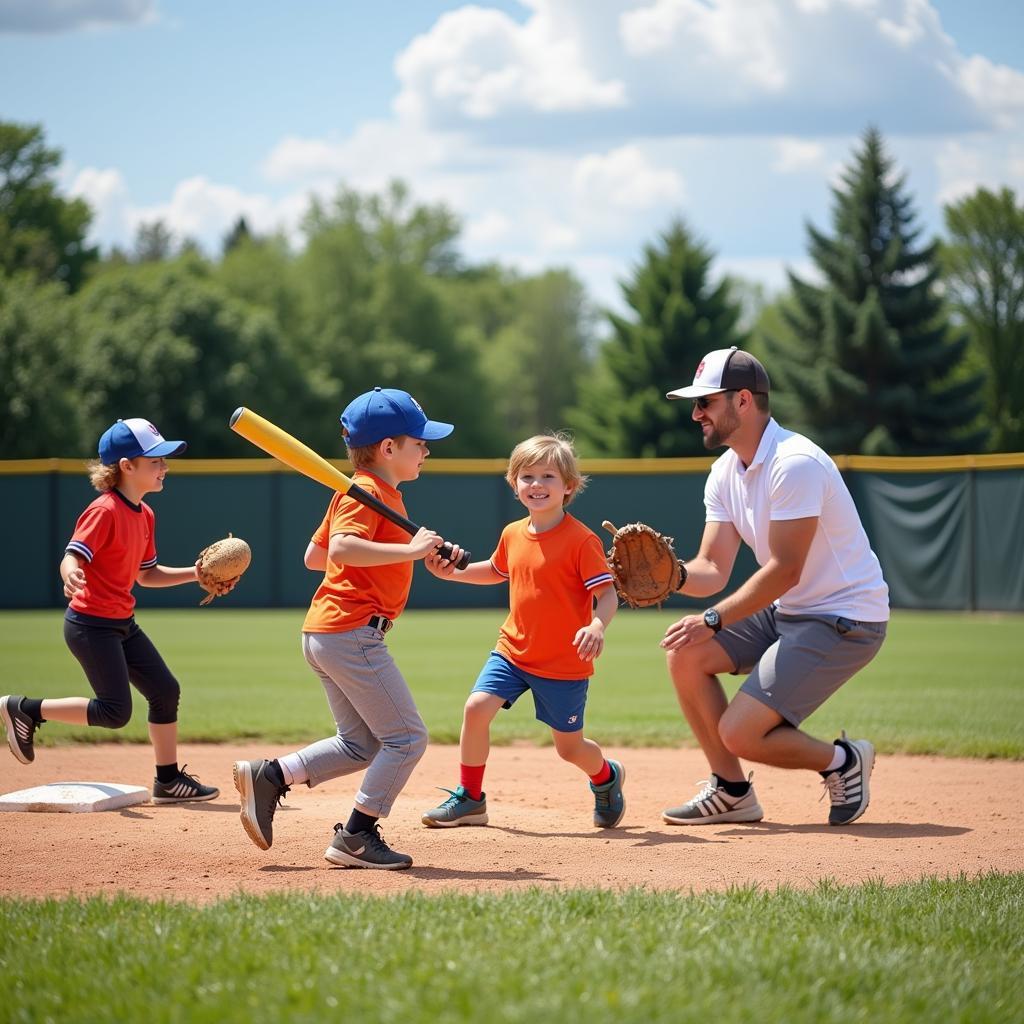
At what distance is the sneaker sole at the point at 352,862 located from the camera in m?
4.93

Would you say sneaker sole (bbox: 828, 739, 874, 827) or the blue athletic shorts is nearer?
the blue athletic shorts

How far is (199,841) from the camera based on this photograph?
5.39 metres

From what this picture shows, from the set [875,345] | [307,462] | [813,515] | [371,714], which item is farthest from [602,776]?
[875,345]

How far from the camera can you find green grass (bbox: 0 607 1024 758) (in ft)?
28.9

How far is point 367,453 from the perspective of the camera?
5.22 metres

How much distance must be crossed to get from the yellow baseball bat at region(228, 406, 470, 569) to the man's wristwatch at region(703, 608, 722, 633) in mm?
1049

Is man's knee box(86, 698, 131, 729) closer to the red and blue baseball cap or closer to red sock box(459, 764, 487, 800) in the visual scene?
the red and blue baseball cap

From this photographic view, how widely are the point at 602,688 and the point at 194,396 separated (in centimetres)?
3081

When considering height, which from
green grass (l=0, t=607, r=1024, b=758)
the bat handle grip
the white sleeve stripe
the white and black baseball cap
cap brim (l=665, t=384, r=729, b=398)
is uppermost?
the white and black baseball cap

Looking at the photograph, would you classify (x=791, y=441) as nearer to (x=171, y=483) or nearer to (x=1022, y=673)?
(x=1022, y=673)

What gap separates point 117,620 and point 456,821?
73.8 inches

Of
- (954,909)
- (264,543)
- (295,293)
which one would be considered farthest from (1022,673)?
(295,293)

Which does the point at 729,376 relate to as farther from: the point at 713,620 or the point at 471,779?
the point at 471,779

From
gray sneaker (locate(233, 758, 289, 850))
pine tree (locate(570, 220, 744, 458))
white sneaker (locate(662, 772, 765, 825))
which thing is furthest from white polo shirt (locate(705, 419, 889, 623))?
pine tree (locate(570, 220, 744, 458))
